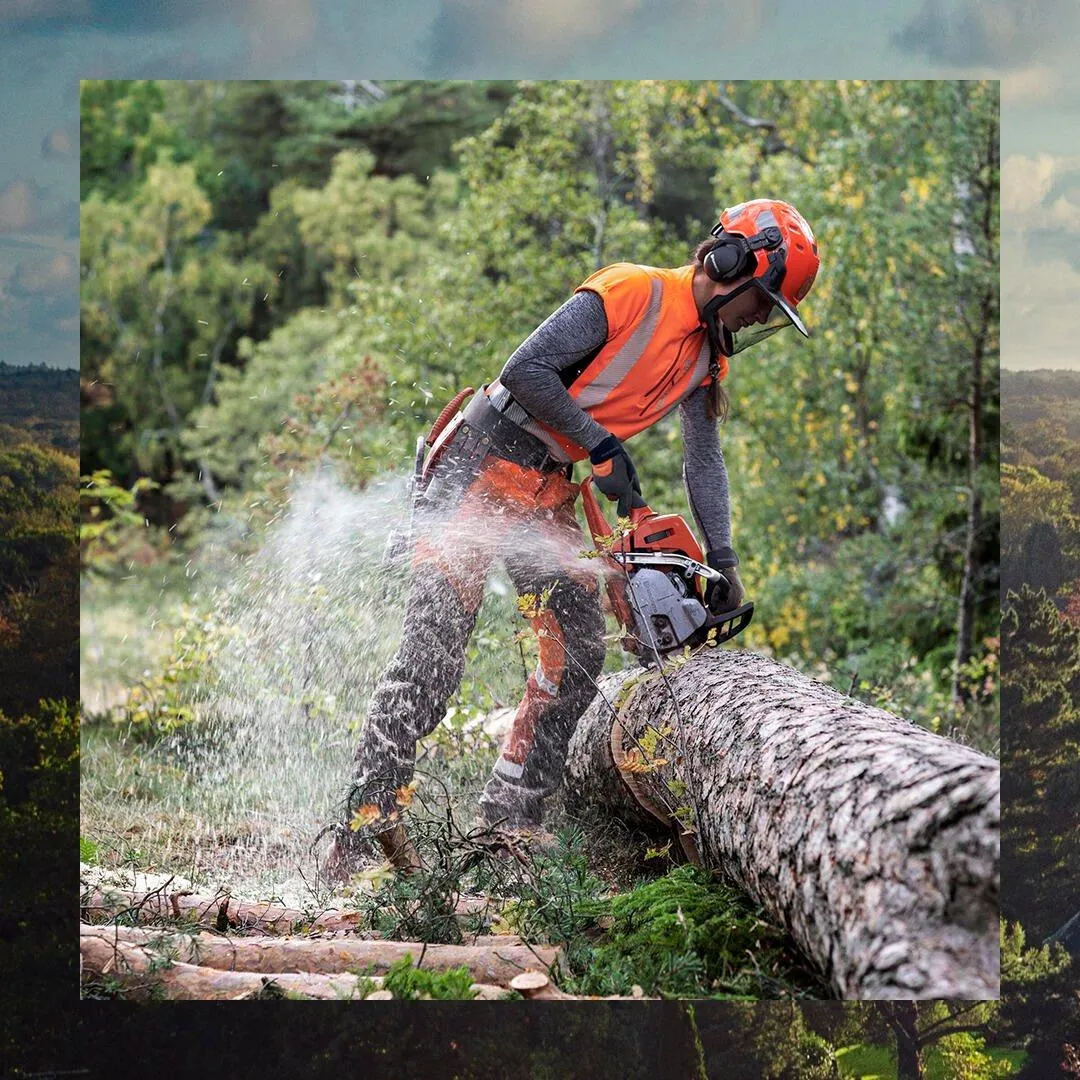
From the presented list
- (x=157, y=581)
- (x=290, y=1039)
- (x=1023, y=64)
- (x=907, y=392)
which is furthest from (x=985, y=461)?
(x=157, y=581)

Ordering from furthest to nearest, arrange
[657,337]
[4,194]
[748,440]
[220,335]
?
1. [220,335]
2. [748,440]
3. [657,337]
4. [4,194]

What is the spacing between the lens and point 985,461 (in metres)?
8.07

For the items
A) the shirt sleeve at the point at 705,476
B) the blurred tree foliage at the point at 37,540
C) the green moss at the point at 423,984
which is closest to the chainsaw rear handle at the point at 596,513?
the shirt sleeve at the point at 705,476

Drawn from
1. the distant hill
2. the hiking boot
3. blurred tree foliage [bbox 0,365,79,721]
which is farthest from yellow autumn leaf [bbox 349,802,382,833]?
the distant hill

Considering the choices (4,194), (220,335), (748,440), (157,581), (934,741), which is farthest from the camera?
(220,335)

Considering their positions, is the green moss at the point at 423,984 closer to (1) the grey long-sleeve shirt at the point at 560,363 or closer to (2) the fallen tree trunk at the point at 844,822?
(2) the fallen tree trunk at the point at 844,822

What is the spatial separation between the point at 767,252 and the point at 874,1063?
240 centimetres

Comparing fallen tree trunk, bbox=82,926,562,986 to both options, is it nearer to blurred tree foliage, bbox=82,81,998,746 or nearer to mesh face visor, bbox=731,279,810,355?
mesh face visor, bbox=731,279,810,355

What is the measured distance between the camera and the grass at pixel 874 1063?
340cm

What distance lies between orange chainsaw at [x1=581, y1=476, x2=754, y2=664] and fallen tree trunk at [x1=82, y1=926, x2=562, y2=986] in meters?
1.02

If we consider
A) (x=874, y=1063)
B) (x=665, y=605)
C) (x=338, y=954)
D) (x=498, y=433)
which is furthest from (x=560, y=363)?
(x=874, y=1063)

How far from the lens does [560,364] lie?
3820mm

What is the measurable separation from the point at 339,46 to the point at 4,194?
1.10 m

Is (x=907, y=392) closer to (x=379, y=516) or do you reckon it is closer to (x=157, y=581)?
(x=379, y=516)
